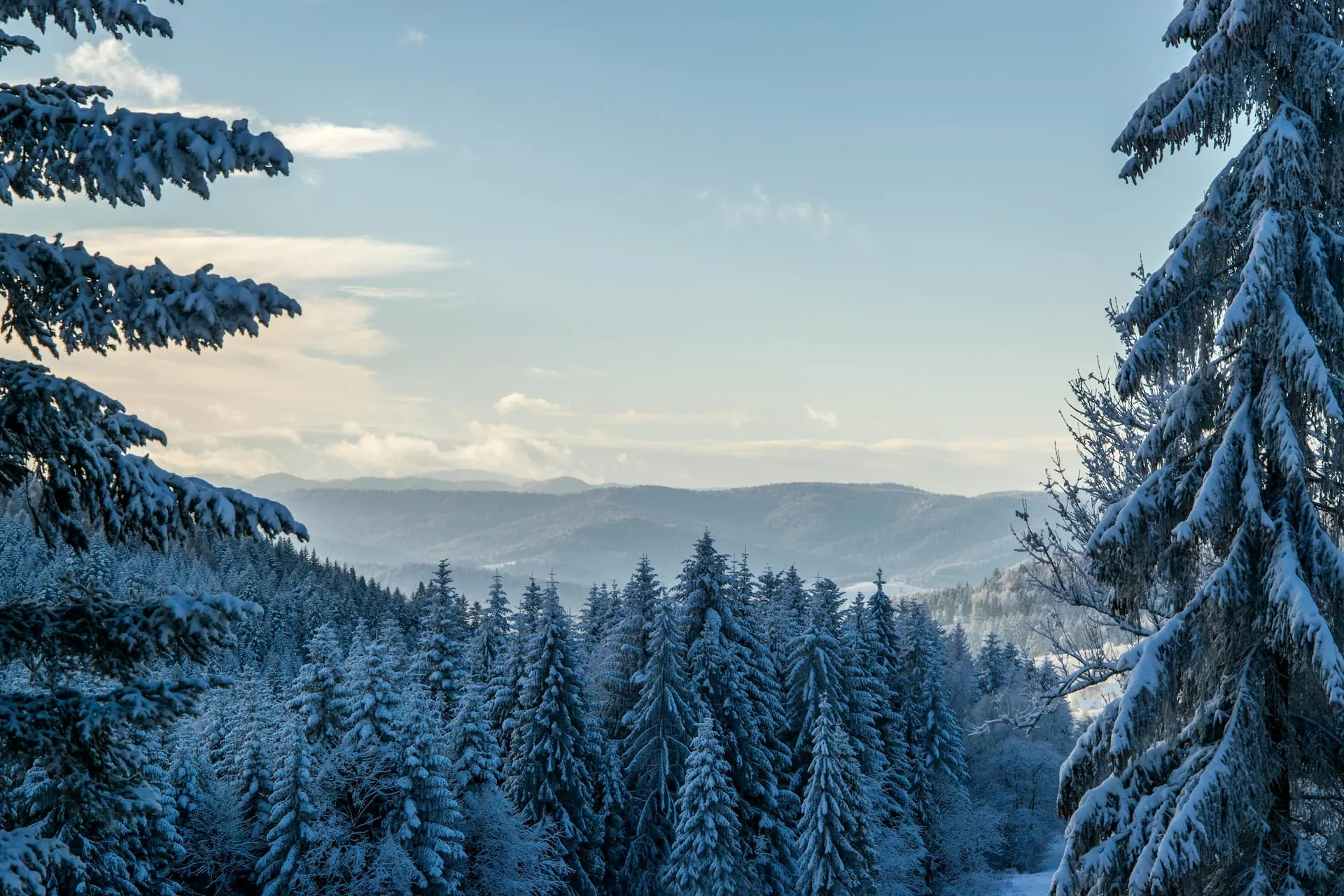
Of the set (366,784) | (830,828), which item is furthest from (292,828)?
(830,828)

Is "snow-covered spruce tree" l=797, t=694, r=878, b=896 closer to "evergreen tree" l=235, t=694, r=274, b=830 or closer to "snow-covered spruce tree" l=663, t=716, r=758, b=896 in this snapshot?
"snow-covered spruce tree" l=663, t=716, r=758, b=896

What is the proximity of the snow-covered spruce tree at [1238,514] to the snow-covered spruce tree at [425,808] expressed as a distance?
24626mm

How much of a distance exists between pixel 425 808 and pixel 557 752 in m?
6.53

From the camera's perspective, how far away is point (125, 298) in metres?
6.61

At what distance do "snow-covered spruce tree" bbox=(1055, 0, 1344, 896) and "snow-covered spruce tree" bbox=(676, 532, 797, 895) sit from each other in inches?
1146

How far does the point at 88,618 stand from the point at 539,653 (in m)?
32.0

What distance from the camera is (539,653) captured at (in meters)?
38.1

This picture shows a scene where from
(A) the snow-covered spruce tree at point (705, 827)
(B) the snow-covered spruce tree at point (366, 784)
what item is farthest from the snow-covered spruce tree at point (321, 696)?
(A) the snow-covered spruce tree at point (705, 827)

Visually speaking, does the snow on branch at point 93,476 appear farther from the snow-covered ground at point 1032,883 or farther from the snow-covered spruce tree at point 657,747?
the snow-covered ground at point 1032,883

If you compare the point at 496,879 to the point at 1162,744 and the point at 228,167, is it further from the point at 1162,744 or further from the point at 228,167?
the point at 228,167

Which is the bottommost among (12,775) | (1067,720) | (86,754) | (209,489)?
(1067,720)

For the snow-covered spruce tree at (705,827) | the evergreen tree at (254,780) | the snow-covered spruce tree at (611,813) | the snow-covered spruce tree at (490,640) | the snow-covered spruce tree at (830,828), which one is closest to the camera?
the evergreen tree at (254,780)

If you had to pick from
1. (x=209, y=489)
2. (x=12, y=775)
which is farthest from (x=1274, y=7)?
(x=12, y=775)

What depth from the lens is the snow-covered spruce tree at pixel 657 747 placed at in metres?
39.3
